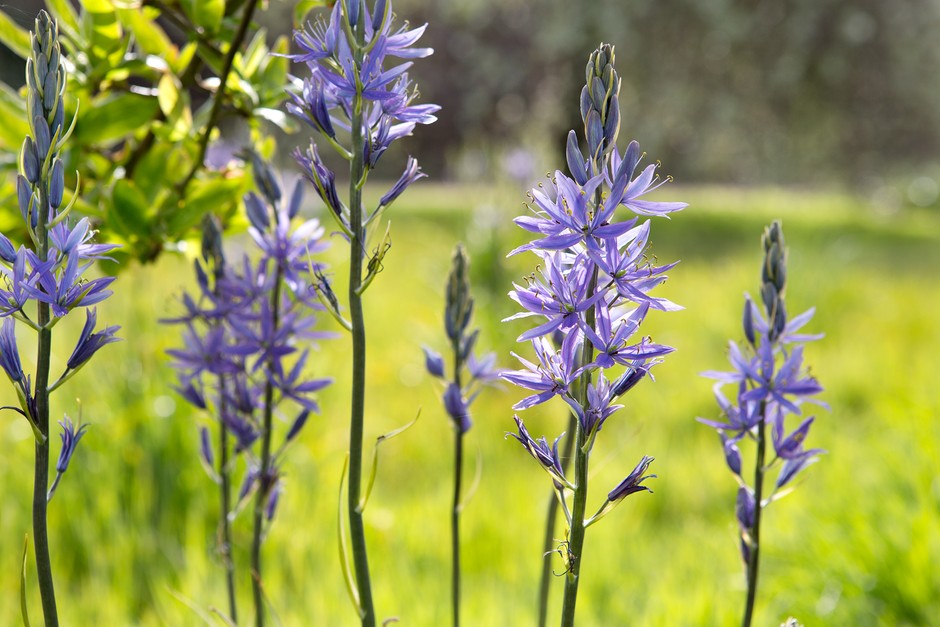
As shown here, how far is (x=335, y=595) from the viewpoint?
9.14 ft

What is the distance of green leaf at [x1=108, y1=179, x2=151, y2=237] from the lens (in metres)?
1.62

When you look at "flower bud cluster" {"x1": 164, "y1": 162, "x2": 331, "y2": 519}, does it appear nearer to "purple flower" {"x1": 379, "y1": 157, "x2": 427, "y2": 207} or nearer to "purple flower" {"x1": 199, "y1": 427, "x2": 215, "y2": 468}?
"purple flower" {"x1": 199, "y1": 427, "x2": 215, "y2": 468}

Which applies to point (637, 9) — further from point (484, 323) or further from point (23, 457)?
point (23, 457)

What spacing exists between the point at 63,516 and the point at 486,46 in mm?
21379

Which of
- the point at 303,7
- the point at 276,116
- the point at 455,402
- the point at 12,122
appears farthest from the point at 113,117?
the point at 455,402

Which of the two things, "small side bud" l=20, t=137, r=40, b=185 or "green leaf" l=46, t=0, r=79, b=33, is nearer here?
"small side bud" l=20, t=137, r=40, b=185

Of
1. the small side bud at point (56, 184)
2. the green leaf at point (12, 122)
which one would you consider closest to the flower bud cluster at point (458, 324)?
the small side bud at point (56, 184)

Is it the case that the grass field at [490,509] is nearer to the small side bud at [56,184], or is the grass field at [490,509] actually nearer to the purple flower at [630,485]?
the purple flower at [630,485]

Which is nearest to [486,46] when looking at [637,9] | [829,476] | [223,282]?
[637,9]

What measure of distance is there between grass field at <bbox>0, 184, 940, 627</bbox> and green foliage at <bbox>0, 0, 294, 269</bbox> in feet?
2.15

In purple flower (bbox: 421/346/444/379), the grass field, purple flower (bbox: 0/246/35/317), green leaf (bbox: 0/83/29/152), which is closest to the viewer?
purple flower (bbox: 0/246/35/317)

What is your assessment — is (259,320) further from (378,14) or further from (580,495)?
(580,495)

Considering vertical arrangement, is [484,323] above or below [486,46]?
below

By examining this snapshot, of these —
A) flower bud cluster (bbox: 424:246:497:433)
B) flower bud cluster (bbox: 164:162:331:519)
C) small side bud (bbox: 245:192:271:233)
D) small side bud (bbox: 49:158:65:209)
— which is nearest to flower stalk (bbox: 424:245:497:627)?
flower bud cluster (bbox: 424:246:497:433)
